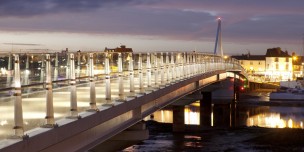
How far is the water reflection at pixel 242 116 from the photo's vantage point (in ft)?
214

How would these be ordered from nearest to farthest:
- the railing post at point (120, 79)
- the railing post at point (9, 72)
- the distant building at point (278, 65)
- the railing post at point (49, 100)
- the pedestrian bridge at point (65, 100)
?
1. the pedestrian bridge at point (65, 100)
2. the railing post at point (9, 72)
3. the railing post at point (49, 100)
4. the railing post at point (120, 79)
5. the distant building at point (278, 65)

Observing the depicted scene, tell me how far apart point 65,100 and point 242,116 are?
61.6 metres

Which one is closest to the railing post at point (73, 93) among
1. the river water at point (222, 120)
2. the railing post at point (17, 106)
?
the railing post at point (17, 106)

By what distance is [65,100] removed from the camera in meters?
15.0

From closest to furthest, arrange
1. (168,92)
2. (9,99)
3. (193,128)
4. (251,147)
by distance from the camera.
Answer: (9,99), (168,92), (251,147), (193,128)

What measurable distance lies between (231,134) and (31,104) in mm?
41317

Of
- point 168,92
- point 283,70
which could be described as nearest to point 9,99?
point 168,92

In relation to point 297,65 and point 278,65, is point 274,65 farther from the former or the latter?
point 297,65

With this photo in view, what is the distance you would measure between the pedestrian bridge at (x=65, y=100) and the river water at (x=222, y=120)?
23.4m

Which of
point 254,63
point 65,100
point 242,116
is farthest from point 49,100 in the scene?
point 254,63

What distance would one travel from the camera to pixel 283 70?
15438 centimetres

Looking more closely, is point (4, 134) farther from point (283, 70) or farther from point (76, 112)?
point (283, 70)

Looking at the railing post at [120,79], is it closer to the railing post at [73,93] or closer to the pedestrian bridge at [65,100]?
the pedestrian bridge at [65,100]

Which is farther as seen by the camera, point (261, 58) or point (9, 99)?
point (261, 58)
